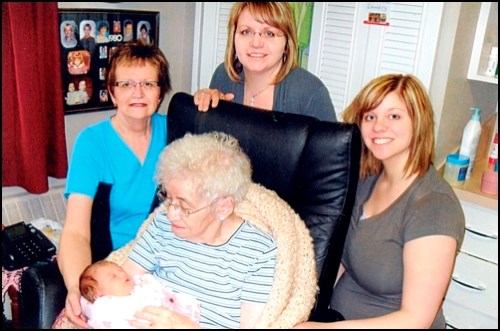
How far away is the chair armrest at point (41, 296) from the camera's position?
4.56ft

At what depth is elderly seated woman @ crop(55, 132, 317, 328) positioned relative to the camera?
1.29 meters

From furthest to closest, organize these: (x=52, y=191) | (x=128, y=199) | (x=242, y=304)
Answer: (x=52, y=191) < (x=128, y=199) < (x=242, y=304)

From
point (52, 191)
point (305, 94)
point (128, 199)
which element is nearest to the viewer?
point (128, 199)

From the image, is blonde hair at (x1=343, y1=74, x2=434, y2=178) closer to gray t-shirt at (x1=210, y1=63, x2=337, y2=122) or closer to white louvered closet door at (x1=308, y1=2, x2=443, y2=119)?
gray t-shirt at (x1=210, y1=63, x2=337, y2=122)

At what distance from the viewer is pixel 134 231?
1.66 metres

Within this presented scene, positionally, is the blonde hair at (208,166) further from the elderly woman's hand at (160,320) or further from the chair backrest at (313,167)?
the elderly woman's hand at (160,320)

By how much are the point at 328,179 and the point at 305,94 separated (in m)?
0.46

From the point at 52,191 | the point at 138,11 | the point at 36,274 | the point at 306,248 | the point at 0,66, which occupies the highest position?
the point at 138,11

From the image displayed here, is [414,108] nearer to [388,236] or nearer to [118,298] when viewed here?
[388,236]

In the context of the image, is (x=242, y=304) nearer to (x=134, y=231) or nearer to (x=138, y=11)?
(x=134, y=231)

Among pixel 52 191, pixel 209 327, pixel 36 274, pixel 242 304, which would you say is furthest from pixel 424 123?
pixel 52 191

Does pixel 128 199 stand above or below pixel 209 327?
above

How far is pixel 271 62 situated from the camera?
5.77 ft

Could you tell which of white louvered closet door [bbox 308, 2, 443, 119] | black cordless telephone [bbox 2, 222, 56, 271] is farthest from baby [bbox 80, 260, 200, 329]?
white louvered closet door [bbox 308, 2, 443, 119]
